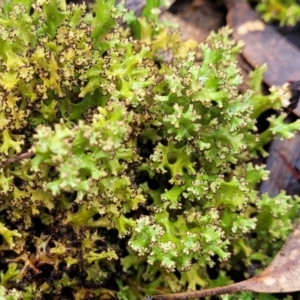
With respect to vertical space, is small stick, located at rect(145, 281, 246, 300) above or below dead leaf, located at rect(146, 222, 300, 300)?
below

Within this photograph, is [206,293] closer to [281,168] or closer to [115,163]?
[115,163]

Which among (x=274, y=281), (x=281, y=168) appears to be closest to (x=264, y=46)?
(x=281, y=168)

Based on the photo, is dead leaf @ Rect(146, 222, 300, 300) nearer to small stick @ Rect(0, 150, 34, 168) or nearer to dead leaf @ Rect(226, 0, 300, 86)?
small stick @ Rect(0, 150, 34, 168)

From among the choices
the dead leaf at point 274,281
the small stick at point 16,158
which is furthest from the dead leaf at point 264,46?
the small stick at point 16,158

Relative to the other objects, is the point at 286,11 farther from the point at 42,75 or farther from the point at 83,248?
the point at 83,248

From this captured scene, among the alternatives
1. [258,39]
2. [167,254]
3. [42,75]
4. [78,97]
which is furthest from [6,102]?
[258,39]

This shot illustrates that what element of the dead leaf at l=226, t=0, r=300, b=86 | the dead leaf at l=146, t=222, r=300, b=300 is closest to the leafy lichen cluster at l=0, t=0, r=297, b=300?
Result: the dead leaf at l=146, t=222, r=300, b=300
